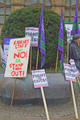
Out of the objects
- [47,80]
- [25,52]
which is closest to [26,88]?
[47,80]

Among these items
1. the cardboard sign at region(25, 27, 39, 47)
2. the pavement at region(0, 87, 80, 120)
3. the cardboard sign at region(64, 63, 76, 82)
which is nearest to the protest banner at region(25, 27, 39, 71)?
the cardboard sign at region(25, 27, 39, 47)

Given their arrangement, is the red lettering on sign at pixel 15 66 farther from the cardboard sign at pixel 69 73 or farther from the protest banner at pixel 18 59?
the cardboard sign at pixel 69 73

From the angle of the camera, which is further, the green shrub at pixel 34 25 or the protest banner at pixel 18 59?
the green shrub at pixel 34 25

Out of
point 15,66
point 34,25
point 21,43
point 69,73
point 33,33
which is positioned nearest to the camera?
point 15,66

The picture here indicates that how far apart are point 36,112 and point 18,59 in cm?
151

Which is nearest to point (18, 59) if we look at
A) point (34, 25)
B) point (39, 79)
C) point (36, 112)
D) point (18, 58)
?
point (18, 58)

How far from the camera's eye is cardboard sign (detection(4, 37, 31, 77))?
140 inches

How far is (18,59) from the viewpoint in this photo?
12.1ft

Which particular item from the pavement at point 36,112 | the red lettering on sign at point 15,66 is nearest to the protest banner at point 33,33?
the red lettering on sign at point 15,66

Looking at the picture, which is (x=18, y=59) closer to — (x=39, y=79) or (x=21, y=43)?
(x=21, y=43)

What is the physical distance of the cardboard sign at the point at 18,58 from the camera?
11.7 ft

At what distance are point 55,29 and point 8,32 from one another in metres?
1.56

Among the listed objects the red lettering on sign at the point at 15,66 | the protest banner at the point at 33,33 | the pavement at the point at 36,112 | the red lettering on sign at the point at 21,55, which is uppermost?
the protest banner at the point at 33,33

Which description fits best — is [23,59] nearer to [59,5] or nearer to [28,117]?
[28,117]
